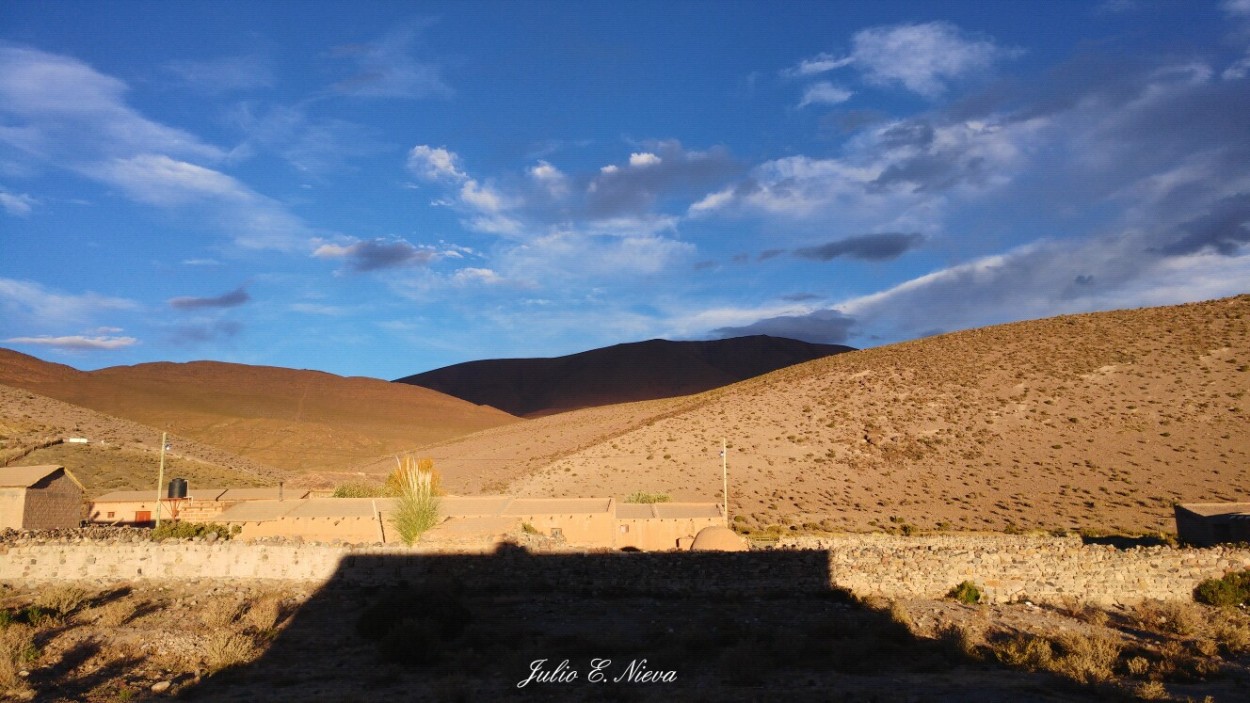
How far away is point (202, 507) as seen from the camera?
26.0 meters

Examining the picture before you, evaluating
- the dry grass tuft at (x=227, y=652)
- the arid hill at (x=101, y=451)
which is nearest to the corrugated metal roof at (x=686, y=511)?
the dry grass tuft at (x=227, y=652)

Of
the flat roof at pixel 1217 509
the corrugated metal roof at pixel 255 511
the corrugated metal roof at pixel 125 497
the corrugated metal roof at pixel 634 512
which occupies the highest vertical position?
the corrugated metal roof at pixel 125 497

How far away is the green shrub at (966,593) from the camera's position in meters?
15.5

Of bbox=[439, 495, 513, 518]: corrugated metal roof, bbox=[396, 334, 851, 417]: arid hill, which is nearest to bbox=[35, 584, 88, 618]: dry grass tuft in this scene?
bbox=[439, 495, 513, 518]: corrugated metal roof

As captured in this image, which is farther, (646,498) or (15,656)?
(646,498)

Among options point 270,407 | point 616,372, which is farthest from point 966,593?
point 616,372

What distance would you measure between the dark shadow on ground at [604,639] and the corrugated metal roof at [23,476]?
1311 cm

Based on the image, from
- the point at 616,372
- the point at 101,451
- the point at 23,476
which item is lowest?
the point at 23,476

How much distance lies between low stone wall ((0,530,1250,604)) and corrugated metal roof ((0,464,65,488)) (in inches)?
295

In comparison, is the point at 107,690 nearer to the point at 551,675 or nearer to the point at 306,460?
the point at 551,675

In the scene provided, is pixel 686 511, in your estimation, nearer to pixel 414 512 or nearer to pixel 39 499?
pixel 414 512

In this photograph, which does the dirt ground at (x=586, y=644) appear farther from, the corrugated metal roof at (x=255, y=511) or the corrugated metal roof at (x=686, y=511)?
the corrugated metal roof at (x=686, y=511)

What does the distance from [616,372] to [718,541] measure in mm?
107882

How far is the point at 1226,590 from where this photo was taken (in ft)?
52.1
